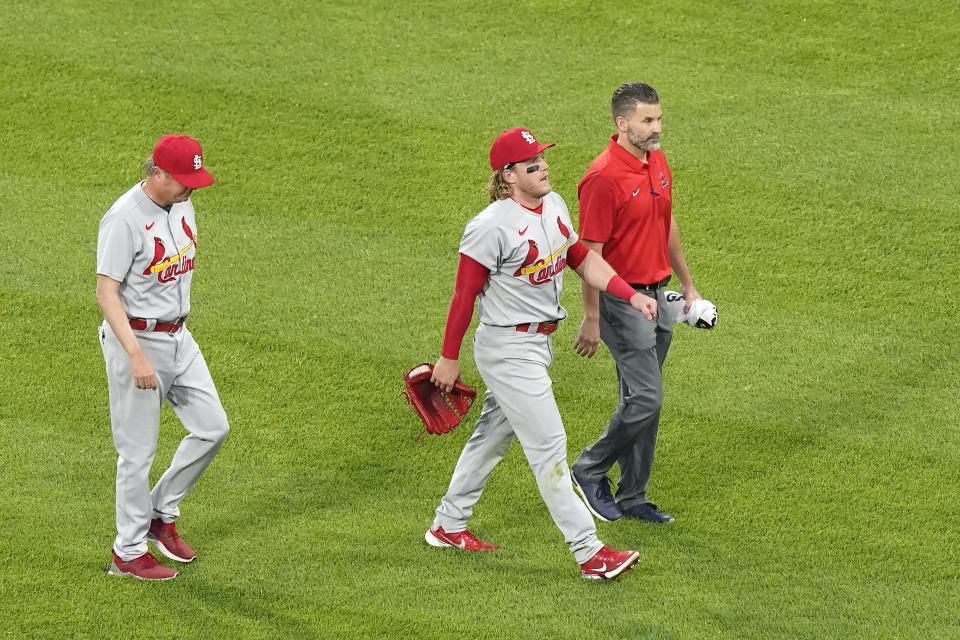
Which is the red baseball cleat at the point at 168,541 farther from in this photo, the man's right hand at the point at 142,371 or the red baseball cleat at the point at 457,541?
the red baseball cleat at the point at 457,541

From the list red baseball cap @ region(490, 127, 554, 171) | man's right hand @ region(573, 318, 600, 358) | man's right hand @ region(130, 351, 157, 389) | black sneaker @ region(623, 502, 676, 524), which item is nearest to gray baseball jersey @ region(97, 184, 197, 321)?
man's right hand @ region(130, 351, 157, 389)

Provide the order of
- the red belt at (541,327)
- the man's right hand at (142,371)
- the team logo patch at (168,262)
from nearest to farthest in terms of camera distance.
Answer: the man's right hand at (142,371)
the team logo patch at (168,262)
the red belt at (541,327)

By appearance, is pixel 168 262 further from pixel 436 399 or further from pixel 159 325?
pixel 436 399

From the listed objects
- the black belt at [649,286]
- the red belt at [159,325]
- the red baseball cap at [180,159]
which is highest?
the red baseball cap at [180,159]

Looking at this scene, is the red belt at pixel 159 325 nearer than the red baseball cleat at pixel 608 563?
Yes

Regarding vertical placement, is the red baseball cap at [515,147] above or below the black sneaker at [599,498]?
above

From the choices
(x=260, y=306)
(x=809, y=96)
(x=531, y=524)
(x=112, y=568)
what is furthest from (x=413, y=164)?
(x=112, y=568)

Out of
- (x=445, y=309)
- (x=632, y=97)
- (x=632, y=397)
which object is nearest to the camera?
(x=632, y=97)

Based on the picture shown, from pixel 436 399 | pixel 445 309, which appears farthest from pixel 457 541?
pixel 445 309

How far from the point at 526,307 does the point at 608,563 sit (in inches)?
45.5

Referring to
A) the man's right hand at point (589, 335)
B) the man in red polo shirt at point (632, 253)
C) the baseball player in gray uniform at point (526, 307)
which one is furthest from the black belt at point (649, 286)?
the baseball player in gray uniform at point (526, 307)

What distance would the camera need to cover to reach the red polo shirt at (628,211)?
6.03 m

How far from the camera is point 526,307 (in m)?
5.67

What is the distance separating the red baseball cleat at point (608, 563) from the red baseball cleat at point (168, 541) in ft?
5.88
